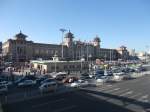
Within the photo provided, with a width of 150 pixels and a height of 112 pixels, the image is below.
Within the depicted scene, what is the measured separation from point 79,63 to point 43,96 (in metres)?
55.1

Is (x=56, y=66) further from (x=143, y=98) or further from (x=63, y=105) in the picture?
(x=63, y=105)

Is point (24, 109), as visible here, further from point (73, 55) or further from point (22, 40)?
point (73, 55)

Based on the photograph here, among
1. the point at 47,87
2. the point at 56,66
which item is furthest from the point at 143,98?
the point at 56,66

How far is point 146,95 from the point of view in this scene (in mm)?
37094

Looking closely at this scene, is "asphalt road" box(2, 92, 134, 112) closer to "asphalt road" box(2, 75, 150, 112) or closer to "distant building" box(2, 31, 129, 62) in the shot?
"asphalt road" box(2, 75, 150, 112)

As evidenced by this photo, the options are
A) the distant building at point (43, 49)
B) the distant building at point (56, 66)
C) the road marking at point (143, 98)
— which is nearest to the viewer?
the road marking at point (143, 98)

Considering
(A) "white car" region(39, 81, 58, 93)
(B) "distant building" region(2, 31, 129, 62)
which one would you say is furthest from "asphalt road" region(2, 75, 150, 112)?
(B) "distant building" region(2, 31, 129, 62)

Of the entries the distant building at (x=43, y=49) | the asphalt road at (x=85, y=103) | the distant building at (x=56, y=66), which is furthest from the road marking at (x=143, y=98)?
the distant building at (x=43, y=49)

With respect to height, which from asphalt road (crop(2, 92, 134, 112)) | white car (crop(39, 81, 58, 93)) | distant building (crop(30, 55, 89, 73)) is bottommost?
asphalt road (crop(2, 92, 134, 112))

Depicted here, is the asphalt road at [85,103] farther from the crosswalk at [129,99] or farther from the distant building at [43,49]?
the distant building at [43,49]

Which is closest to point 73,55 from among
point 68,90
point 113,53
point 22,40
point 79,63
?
point 22,40

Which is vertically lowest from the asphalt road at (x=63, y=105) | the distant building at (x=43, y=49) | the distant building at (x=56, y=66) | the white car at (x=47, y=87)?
the asphalt road at (x=63, y=105)

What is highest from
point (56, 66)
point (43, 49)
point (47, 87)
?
point (43, 49)

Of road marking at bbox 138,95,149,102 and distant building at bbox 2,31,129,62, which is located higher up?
distant building at bbox 2,31,129,62
